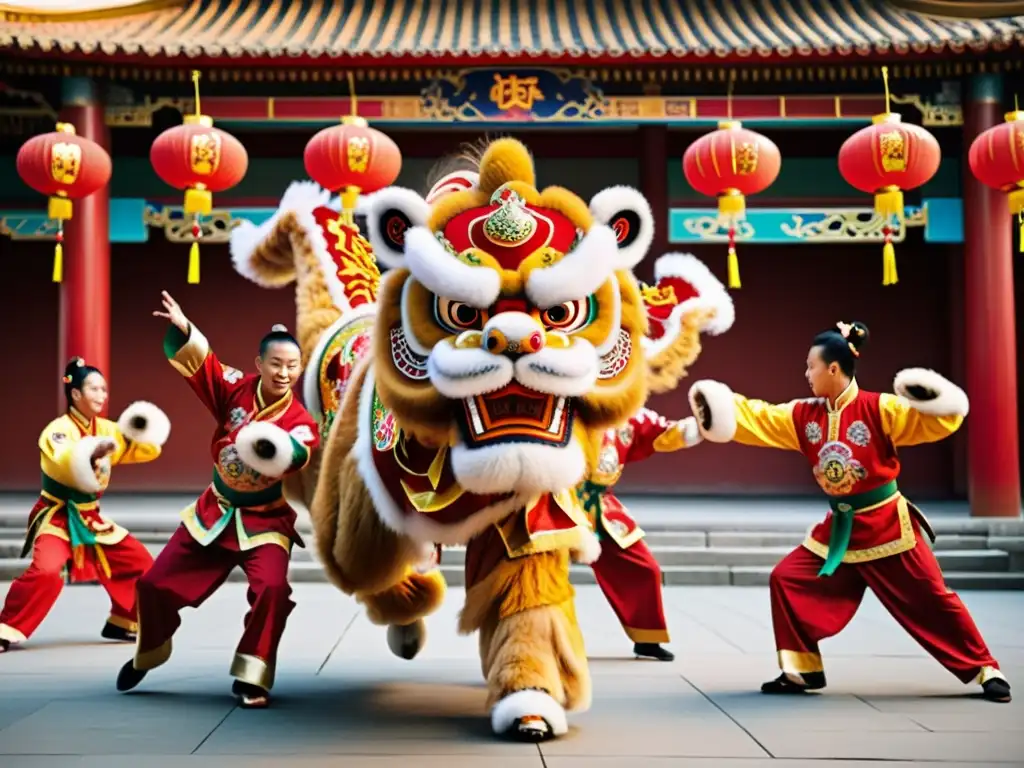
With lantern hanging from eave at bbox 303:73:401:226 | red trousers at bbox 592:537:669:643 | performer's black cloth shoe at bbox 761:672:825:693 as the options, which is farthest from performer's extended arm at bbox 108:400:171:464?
performer's black cloth shoe at bbox 761:672:825:693

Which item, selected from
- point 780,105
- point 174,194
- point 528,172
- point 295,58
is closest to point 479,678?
point 528,172

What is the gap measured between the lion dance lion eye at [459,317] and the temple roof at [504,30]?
5.83 meters

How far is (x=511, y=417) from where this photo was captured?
293cm

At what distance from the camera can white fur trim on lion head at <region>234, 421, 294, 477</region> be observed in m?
3.57

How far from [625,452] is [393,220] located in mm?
2130

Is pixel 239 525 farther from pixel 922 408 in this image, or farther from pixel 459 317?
pixel 922 408

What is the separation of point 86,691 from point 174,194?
23.5 feet

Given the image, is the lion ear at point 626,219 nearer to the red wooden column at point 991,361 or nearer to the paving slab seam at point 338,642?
the paving slab seam at point 338,642

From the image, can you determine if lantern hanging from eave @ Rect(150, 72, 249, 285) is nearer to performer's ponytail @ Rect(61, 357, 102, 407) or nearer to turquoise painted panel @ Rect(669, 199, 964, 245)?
performer's ponytail @ Rect(61, 357, 102, 407)

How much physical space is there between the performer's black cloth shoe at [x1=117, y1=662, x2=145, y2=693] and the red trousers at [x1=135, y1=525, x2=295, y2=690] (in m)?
0.04

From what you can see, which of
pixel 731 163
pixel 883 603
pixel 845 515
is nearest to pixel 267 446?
pixel 845 515

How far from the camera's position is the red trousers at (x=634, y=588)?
4746 mm

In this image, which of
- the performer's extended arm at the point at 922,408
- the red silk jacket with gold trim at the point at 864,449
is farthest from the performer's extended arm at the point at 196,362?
the performer's extended arm at the point at 922,408

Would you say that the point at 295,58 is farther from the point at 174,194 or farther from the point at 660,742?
the point at 660,742
